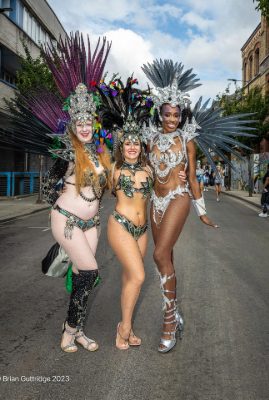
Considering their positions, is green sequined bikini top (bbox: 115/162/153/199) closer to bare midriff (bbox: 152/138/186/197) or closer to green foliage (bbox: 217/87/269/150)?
bare midriff (bbox: 152/138/186/197)

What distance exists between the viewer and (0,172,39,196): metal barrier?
846 inches

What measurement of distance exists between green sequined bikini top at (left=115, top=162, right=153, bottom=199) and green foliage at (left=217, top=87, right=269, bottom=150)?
22.6 meters

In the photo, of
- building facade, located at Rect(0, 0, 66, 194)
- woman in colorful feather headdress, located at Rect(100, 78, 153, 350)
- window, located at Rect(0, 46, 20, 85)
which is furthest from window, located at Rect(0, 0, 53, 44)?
woman in colorful feather headdress, located at Rect(100, 78, 153, 350)

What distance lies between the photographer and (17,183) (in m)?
23.4

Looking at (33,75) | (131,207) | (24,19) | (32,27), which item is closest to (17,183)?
(33,75)

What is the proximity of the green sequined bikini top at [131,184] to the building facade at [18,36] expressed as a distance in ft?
56.2

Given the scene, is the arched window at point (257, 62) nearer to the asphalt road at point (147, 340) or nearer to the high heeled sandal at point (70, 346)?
the asphalt road at point (147, 340)

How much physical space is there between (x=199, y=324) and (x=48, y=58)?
9.77 ft

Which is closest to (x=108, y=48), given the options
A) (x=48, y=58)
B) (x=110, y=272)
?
(x=48, y=58)

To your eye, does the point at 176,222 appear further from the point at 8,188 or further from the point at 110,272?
the point at 8,188

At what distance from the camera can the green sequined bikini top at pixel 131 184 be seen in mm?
3645

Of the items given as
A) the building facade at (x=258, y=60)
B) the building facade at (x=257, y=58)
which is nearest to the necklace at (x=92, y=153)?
the building facade at (x=258, y=60)

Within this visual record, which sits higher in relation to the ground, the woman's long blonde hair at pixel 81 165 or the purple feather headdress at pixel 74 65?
the purple feather headdress at pixel 74 65

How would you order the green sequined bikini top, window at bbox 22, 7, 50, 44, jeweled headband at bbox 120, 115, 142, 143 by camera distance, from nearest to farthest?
the green sequined bikini top
jeweled headband at bbox 120, 115, 142, 143
window at bbox 22, 7, 50, 44
